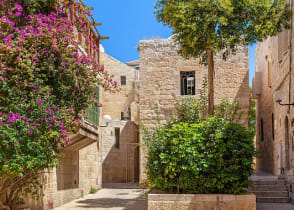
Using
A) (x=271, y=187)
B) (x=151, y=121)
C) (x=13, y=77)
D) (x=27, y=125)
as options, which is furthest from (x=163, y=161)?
(x=151, y=121)

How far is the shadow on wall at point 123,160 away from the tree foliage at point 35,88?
14.6m

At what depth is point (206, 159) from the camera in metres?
7.80

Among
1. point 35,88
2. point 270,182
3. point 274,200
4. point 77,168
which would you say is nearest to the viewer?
point 35,88

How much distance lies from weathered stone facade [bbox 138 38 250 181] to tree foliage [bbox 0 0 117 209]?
7.80 meters

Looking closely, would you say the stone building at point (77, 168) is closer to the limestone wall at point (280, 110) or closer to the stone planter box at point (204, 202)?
the stone planter box at point (204, 202)

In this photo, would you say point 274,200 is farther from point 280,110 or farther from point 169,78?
point 169,78

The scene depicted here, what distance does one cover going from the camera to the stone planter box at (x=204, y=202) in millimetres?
7520

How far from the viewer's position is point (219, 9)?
9641 mm

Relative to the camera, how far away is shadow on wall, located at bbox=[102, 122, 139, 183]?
22327 millimetres

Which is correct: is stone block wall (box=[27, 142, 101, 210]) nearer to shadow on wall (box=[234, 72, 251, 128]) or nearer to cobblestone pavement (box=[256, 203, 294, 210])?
cobblestone pavement (box=[256, 203, 294, 210])

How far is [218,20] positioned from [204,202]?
15.8 ft

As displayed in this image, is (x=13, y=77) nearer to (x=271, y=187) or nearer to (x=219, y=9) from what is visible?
(x=219, y=9)

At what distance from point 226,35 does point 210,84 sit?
142cm

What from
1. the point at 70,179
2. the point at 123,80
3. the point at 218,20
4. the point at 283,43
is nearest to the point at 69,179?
the point at 70,179
